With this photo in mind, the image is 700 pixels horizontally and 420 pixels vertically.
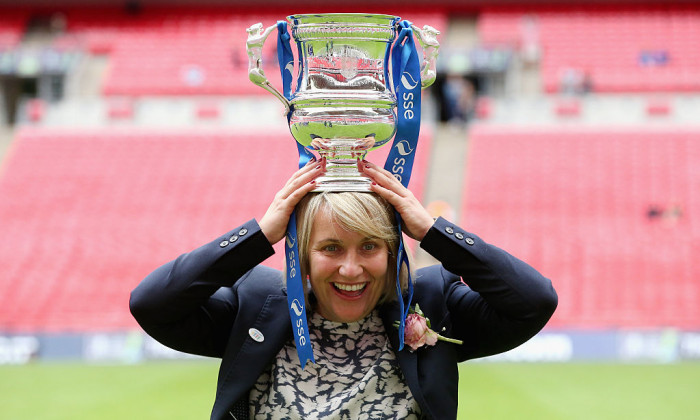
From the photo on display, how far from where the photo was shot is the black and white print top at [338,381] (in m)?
2.33

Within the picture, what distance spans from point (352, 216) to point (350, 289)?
187mm

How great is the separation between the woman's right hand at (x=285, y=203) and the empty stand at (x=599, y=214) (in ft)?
31.0

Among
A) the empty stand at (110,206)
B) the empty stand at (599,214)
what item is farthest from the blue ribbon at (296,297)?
the empty stand at (110,206)

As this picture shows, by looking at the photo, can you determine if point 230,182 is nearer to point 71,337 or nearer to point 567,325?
point 71,337

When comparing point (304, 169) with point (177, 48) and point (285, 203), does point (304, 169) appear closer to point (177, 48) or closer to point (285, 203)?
point (285, 203)

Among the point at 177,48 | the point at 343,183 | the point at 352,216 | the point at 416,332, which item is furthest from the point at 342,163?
the point at 177,48

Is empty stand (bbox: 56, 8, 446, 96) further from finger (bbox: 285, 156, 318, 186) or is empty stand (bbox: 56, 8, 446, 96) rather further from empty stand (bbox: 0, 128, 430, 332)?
finger (bbox: 285, 156, 318, 186)

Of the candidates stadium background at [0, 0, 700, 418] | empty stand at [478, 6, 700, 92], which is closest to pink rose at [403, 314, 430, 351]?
stadium background at [0, 0, 700, 418]

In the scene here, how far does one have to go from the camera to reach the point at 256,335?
2.40 metres

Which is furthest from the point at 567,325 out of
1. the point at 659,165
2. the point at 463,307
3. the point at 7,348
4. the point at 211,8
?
the point at 211,8

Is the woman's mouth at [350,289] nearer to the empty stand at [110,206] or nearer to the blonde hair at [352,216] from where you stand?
the blonde hair at [352,216]

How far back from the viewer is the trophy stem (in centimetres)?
237

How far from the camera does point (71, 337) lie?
1130 cm

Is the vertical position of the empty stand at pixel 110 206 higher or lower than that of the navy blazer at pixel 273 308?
lower
